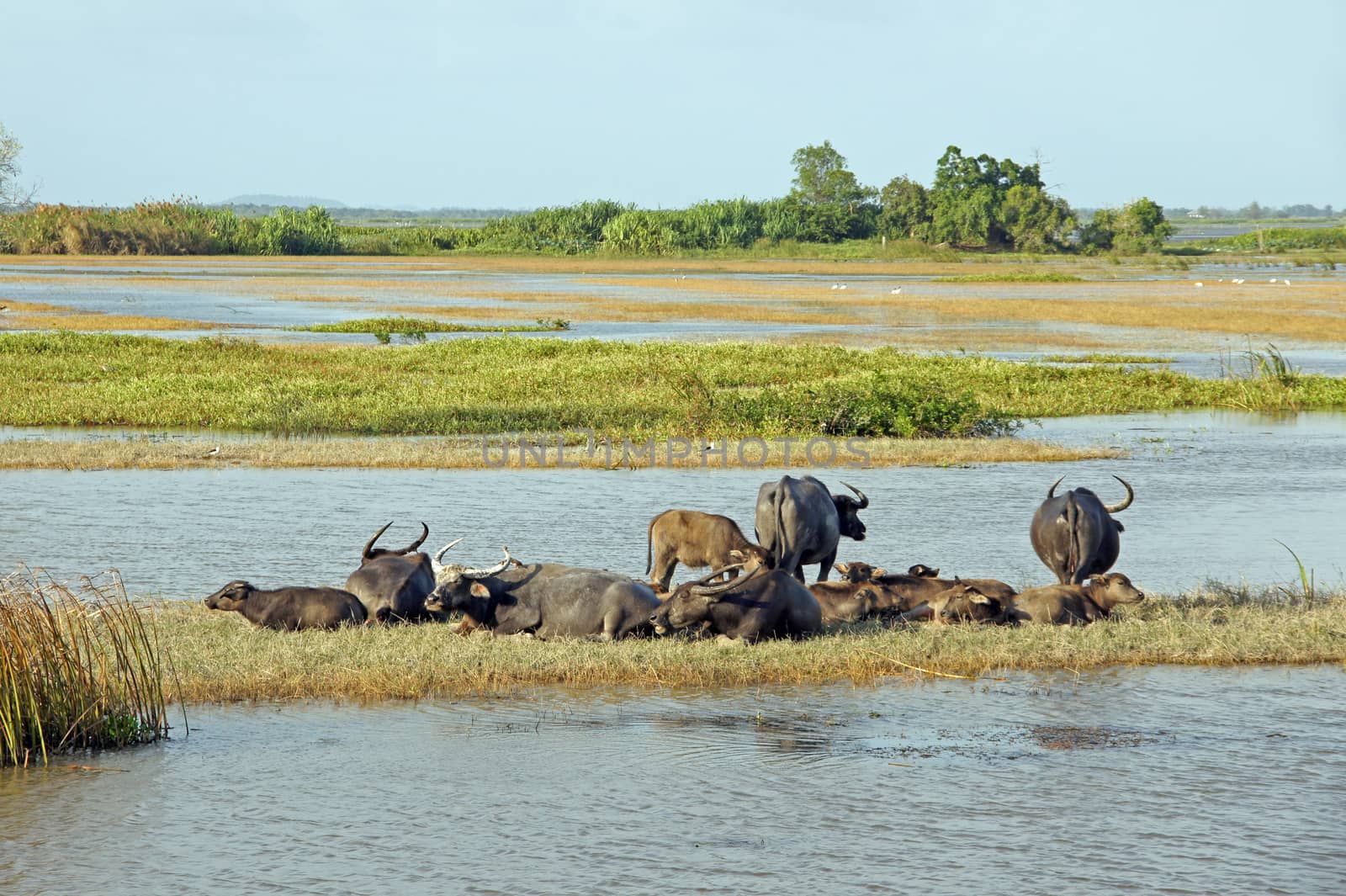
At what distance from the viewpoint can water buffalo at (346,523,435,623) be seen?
388 inches

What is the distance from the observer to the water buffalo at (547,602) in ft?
30.7

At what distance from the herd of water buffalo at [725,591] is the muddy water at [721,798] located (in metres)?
0.88

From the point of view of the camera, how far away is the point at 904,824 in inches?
261

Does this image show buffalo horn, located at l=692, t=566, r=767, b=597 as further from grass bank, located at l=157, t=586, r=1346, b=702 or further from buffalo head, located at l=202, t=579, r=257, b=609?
buffalo head, located at l=202, t=579, r=257, b=609

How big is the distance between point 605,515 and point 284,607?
5.21 m

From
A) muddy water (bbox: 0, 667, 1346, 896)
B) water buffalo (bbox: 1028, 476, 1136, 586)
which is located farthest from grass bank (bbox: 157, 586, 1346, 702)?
water buffalo (bbox: 1028, 476, 1136, 586)

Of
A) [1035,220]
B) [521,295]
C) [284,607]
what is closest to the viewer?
[284,607]

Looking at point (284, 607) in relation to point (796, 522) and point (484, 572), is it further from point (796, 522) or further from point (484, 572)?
point (796, 522)

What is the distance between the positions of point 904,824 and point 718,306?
42.5 metres

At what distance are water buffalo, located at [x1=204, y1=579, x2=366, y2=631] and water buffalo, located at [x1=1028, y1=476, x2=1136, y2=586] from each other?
484cm

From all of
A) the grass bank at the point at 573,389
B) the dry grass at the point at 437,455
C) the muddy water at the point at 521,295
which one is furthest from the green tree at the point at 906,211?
the dry grass at the point at 437,455

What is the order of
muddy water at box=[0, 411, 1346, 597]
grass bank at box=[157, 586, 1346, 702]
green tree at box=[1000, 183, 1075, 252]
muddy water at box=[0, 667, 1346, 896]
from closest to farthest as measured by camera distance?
muddy water at box=[0, 667, 1346, 896], grass bank at box=[157, 586, 1346, 702], muddy water at box=[0, 411, 1346, 597], green tree at box=[1000, 183, 1075, 252]

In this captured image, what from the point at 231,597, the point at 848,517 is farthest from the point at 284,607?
the point at 848,517

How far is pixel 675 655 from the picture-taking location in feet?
29.5
